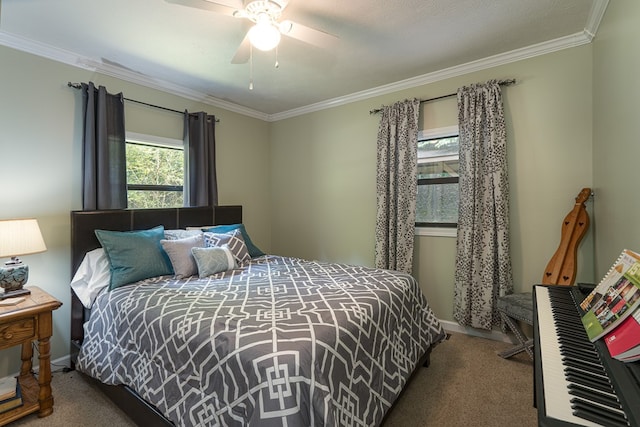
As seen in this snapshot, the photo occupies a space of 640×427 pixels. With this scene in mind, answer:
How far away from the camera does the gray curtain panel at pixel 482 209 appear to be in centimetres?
274

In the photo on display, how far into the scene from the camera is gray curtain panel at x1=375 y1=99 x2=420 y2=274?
3.23m

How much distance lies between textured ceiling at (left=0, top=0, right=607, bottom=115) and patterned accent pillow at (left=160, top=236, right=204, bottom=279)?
165cm

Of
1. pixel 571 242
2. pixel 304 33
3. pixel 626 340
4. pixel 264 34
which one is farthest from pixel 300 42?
pixel 571 242

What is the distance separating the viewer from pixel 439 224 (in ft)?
10.7

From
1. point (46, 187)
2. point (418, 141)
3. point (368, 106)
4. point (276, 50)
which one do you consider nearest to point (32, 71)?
point (46, 187)

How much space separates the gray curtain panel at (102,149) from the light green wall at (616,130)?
369 centimetres

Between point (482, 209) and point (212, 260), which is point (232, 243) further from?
point (482, 209)

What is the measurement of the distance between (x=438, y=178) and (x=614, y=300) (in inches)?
90.0

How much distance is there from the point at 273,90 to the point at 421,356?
3.10 m

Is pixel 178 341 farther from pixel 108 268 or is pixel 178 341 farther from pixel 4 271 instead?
pixel 4 271

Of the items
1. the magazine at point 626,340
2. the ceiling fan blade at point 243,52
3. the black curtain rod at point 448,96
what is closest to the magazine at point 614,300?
the magazine at point 626,340

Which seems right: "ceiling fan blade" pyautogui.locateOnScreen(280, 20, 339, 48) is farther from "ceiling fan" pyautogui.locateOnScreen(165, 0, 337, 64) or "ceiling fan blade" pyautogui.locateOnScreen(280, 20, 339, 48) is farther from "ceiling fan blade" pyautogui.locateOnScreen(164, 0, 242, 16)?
"ceiling fan blade" pyautogui.locateOnScreen(164, 0, 242, 16)

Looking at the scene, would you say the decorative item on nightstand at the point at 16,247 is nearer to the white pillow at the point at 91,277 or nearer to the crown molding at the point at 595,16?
the white pillow at the point at 91,277

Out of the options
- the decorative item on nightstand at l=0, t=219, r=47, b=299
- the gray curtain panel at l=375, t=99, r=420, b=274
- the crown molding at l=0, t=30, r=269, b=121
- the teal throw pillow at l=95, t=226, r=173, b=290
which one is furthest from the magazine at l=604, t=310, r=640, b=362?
the crown molding at l=0, t=30, r=269, b=121
